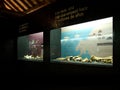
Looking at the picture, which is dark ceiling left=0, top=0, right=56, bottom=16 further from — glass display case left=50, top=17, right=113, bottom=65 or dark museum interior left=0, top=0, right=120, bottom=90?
glass display case left=50, top=17, right=113, bottom=65

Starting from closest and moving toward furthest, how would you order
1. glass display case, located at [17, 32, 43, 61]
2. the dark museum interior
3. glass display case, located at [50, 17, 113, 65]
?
1. the dark museum interior
2. glass display case, located at [50, 17, 113, 65]
3. glass display case, located at [17, 32, 43, 61]

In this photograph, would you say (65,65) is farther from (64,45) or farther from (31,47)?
(31,47)

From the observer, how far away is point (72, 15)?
3641 mm

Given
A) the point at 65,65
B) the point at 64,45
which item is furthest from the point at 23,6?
the point at 65,65

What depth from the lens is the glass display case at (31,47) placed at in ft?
16.0

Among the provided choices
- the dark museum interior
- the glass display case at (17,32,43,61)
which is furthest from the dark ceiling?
the glass display case at (17,32,43,61)

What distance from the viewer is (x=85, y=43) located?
3.71m

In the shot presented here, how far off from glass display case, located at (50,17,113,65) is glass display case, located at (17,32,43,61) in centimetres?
61

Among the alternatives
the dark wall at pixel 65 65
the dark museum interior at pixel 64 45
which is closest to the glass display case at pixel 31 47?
the dark museum interior at pixel 64 45

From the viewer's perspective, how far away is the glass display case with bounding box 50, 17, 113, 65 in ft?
10.5

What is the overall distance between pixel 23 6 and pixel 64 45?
2.69 metres

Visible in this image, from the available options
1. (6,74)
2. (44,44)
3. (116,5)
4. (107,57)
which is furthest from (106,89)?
(6,74)

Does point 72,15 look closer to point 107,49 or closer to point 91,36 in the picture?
point 91,36

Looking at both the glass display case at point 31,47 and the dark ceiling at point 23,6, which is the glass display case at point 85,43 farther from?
the dark ceiling at point 23,6
